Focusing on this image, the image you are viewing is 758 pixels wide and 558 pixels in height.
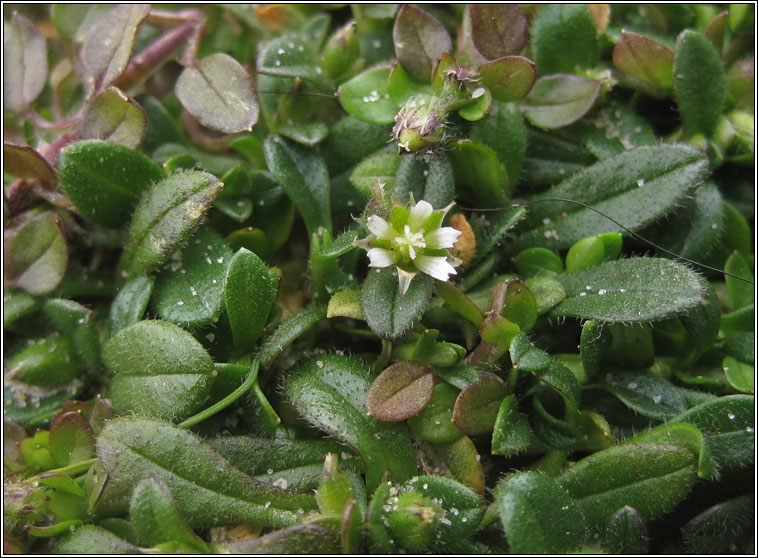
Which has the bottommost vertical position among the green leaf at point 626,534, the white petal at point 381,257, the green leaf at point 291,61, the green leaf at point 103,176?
the green leaf at point 626,534

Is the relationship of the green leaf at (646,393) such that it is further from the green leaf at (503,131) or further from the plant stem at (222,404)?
the plant stem at (222,404)

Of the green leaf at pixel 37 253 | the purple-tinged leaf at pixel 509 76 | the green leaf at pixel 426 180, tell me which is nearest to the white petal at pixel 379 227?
Answer: the green leaf at pixel 426 180

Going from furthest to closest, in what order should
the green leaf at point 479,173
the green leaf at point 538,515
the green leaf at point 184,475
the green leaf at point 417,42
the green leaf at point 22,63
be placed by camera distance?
the green leaf at point 22,63 < the green leaf at point 417,42 < the green leaf at point 479,173 < the green leaf at point 184,475 < the green leaf at point 538,515

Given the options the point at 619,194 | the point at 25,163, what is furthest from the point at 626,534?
the point at 25,163

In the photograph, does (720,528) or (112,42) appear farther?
(112,42)

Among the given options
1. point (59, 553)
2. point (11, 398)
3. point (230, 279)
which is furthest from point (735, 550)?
point (11, 398)

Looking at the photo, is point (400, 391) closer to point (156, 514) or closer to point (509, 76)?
point (156, 514)
